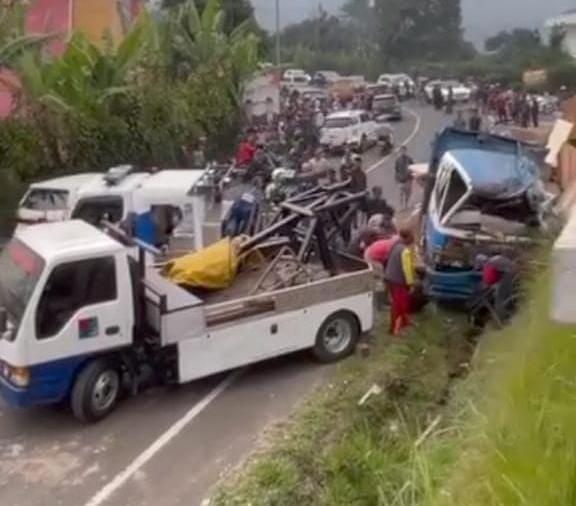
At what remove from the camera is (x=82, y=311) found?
34.1 ft

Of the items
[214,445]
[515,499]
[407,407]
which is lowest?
[214,445]

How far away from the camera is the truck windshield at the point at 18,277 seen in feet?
33.8

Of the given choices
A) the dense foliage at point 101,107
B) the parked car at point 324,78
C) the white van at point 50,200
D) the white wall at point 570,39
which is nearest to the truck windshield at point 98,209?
the white van at point 50,200

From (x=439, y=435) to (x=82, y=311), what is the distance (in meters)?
4.88

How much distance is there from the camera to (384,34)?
5378 cm

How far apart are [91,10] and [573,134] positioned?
26.9 m

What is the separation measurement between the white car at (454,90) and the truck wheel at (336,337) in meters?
30.9

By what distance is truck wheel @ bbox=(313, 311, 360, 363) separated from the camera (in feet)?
40.2

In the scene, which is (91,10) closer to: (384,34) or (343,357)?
(384,34)

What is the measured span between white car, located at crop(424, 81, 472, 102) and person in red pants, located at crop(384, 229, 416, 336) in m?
30.6

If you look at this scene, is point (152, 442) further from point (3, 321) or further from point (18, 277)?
point (18, 277)

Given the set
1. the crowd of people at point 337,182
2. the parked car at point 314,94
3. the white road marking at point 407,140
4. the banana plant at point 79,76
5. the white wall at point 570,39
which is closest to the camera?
the crowd of people at point 337,182

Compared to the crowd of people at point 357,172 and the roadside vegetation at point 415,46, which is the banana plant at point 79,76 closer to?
the crowd of people at point 357,172

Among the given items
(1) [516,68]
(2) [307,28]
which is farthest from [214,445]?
(2) [307,28]
